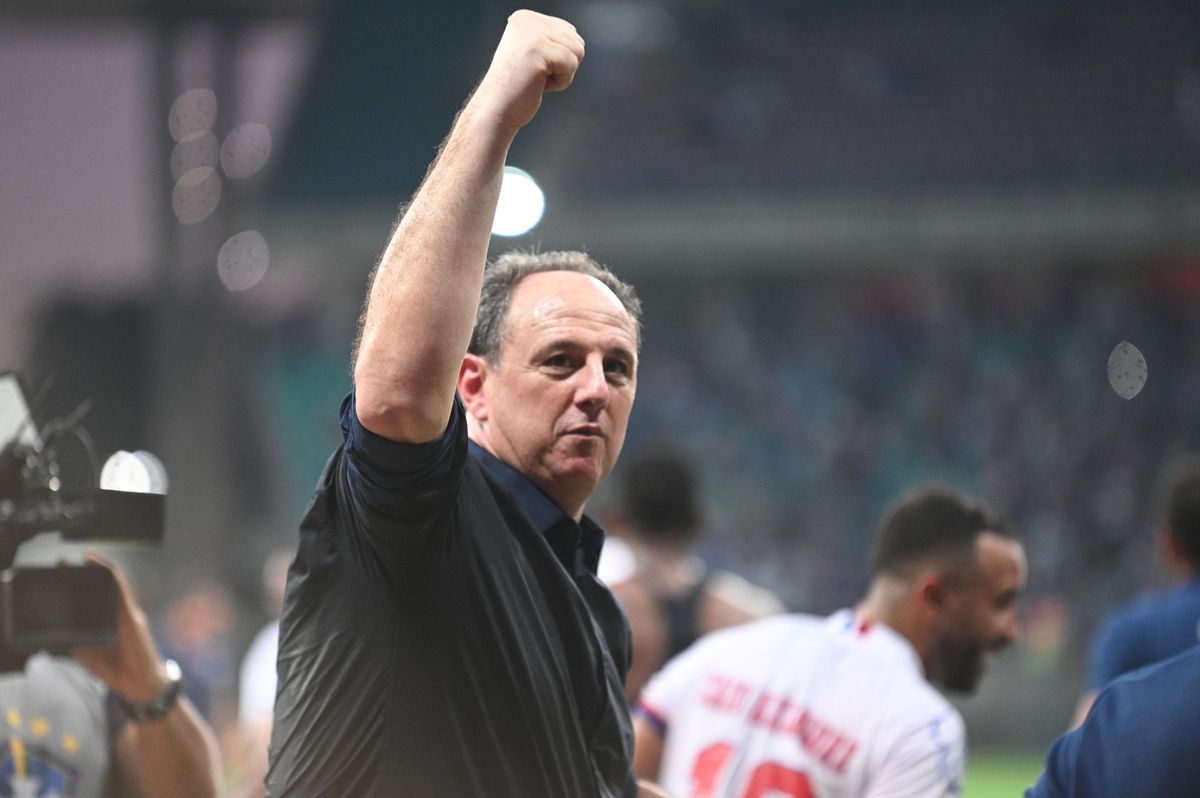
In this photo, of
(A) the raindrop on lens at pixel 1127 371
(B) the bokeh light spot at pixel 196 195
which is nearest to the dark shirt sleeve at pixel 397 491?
(B) the bokeh light spot at pixel 196 195

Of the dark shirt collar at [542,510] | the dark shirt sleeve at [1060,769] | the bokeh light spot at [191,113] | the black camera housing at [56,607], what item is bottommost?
the dark shirt sleeve at [1060,769]

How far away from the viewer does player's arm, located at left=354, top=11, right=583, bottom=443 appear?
1861 millimetres

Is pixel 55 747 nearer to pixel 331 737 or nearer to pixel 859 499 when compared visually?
pixel 331 737

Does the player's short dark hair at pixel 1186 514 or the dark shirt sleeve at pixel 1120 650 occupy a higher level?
the player's short dark hair at pixel 1186 514

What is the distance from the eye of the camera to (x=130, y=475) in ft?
8.98

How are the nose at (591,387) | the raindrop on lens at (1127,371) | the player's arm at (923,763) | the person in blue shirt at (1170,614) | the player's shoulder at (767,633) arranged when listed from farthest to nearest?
the raindrop on lens at (1127,371) → the person in blue shirt at (1170,614) → the player's shoulder at (767,633) → the player's arm at (923,763) → the nose at (591,387)

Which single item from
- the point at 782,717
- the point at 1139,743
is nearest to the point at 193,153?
the point at 782,717

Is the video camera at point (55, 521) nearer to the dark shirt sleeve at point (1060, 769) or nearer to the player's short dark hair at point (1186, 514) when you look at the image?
the dark shirt sleeve at point (1060, 769)

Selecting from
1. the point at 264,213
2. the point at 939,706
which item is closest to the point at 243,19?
the point at 264,213

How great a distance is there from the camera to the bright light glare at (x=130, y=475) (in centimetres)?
270

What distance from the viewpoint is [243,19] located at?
21.8 metres

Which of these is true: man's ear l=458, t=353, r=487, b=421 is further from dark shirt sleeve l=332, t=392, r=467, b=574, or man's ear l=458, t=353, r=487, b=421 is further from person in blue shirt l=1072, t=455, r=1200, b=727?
person in blue shirt l=1072, t=455, r=1200, b=727

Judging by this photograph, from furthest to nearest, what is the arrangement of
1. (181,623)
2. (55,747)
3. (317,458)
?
(317,458), (181,623), (55,747)

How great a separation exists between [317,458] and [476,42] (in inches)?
353
